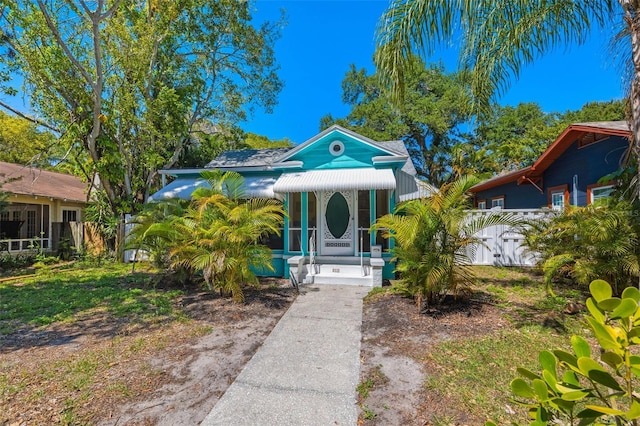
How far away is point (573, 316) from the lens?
19.9 ft

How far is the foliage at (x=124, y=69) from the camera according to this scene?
39.7ft

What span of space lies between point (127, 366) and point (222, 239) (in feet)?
10.9

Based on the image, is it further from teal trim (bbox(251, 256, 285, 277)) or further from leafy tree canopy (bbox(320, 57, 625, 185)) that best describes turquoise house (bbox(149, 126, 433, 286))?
leafy tree canopy (bbox(320, 57, 625, 185))

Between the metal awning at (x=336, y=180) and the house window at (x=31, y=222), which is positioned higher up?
the metal awning at (x=336, y=180)

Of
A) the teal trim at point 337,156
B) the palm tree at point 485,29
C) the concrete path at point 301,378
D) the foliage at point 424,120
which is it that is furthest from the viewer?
the foliage at point 424,120

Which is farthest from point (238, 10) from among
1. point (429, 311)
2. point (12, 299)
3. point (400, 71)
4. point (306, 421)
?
point (306, 421)

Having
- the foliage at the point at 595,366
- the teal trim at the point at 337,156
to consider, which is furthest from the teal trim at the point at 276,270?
the foliage at the point at 595,366

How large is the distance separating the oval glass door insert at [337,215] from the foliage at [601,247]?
20.5 feet

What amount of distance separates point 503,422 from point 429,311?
3.23 meters

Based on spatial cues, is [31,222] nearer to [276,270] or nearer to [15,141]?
[15,141]

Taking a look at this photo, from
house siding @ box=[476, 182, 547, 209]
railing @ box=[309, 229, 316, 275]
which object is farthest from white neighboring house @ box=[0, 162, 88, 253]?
house siding @ box=[476, 182, 547, 209]

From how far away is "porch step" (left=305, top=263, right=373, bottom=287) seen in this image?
31.2 ft

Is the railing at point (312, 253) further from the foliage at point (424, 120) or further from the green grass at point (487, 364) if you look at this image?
the foliage at point (424, 120)

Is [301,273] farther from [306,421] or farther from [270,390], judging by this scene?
[306,421]
